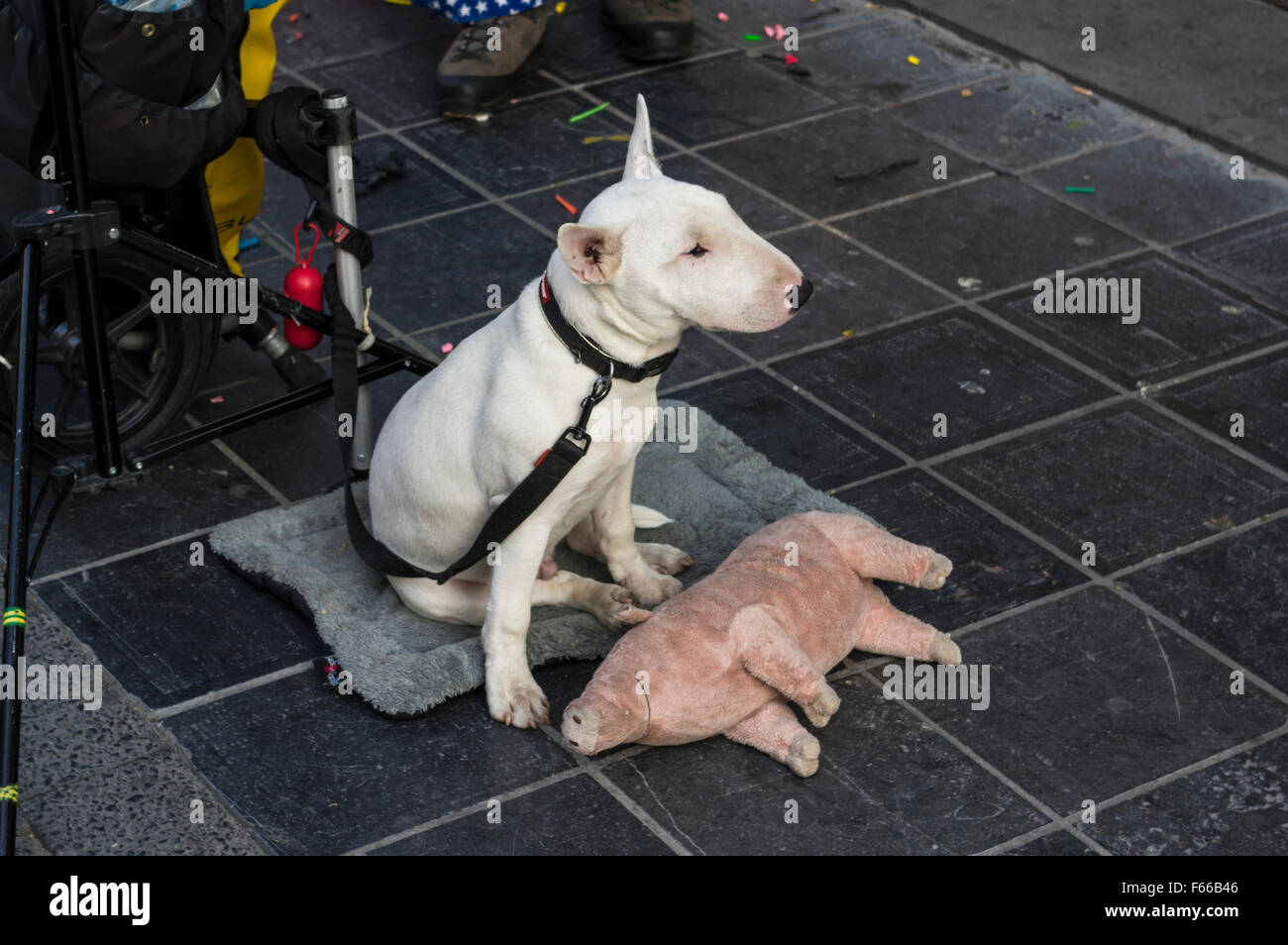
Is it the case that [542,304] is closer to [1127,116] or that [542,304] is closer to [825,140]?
[825,140]

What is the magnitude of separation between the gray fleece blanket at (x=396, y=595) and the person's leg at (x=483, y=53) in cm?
228

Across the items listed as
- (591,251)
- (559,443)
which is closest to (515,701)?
(559,443)

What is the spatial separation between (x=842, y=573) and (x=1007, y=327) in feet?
5.84

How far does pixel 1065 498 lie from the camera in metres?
4.49

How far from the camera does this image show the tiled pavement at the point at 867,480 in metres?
3.49

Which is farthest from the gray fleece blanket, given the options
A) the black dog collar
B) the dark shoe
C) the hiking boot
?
the dark shoe

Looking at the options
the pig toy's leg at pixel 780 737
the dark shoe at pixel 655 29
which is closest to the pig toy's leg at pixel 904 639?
the pig toy's leg at pixel 780 737

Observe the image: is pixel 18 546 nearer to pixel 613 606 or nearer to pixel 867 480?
pixel 613 606

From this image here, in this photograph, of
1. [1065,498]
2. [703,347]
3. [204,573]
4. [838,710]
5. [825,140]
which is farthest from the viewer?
[825,140]

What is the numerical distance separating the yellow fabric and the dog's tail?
139 centimetres

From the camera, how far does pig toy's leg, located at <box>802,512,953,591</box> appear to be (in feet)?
12.5

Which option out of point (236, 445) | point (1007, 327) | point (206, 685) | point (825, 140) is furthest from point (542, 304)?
point (825, 140)

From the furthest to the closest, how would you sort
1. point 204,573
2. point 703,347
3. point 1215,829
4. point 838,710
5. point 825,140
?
1. point 825,140
2. point 703,347
3. point 204,573
4. point 838,710
5. point 1215,829

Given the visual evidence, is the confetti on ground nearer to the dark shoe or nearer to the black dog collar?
the dark shoe
